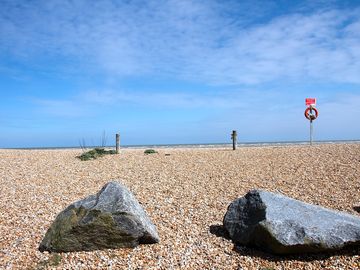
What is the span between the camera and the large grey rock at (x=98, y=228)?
5660 millimetres

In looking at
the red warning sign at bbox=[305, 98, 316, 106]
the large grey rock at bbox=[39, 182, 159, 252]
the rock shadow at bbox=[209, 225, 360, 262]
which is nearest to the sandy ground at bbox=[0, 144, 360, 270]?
the rock shadow at bbox=[209, 225, 360, 262]

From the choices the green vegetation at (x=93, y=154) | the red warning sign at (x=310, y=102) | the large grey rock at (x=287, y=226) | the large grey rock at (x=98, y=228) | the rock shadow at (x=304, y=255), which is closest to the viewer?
the large grey rock at (x=287, y=226)

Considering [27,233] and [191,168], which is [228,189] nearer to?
[191,168]

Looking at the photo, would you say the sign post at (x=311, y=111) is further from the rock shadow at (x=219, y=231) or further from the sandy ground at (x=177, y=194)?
the rock shadow at (x=219, y=231)

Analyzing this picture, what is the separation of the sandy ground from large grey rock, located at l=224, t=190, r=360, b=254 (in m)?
0.22

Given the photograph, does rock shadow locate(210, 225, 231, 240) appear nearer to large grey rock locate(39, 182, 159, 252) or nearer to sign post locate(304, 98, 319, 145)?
large grey rock locate(39, 182, 159, 252)

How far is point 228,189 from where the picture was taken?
9.64 m

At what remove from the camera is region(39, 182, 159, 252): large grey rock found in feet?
18.6

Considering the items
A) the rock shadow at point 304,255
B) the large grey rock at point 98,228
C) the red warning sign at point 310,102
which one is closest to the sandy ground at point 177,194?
the rock shadow at point 304,255

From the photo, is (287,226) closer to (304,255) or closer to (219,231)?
(304,255)

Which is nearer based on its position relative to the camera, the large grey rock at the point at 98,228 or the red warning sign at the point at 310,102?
the large grey rock at the point at 98,228

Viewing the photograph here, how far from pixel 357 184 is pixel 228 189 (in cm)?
363

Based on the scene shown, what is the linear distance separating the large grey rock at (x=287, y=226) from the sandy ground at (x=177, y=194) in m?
0.22

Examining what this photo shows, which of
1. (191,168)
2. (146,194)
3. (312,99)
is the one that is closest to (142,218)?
(146,194)
